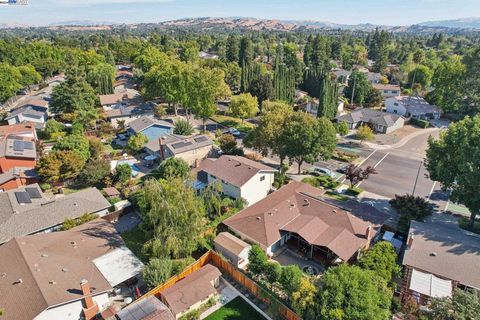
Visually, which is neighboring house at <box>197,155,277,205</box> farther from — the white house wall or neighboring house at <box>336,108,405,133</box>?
neighboring house at <box>336,108,405,133</box>

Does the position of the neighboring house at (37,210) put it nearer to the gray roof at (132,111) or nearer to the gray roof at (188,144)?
the gray roof at (188,144)

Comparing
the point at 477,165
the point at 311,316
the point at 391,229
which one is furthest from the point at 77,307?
the point at 477,165

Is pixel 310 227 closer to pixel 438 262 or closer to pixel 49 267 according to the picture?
pixel 438 262

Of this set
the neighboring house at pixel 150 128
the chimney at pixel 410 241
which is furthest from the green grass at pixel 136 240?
the neighboring house at pixel 150 128

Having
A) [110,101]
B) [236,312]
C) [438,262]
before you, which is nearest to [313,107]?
[110,101]

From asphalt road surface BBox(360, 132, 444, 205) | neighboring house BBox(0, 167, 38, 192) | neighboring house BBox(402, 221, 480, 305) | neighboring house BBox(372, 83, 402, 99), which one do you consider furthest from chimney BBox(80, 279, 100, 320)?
neighboring house BBox(372, 83, 402, 99)
